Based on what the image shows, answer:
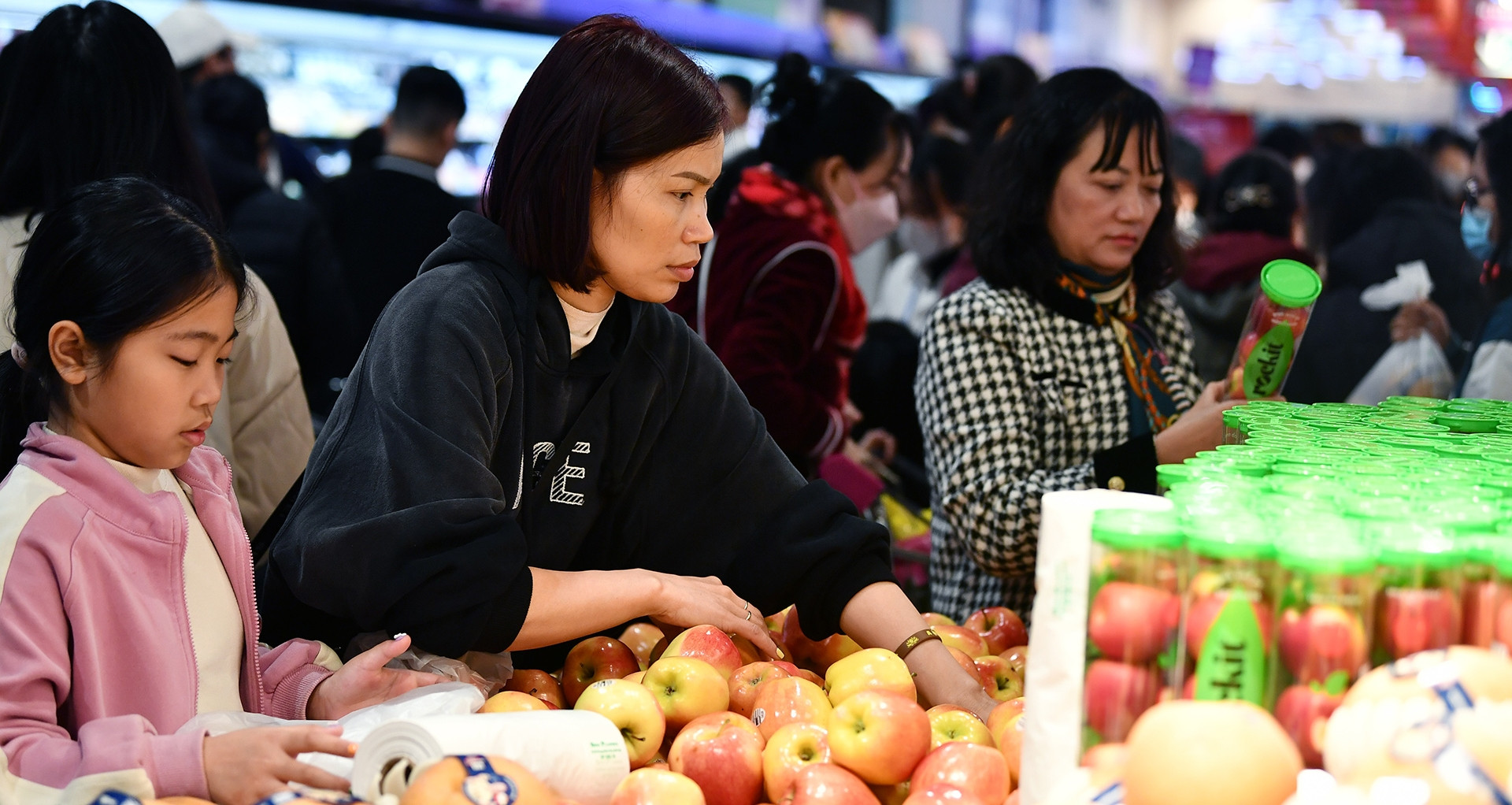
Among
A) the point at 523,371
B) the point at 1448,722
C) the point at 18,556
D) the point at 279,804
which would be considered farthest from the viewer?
the point at 523,371

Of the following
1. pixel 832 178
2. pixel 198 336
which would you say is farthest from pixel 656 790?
pixel 832 178

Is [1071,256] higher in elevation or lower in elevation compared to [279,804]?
higher

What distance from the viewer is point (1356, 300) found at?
176 inches

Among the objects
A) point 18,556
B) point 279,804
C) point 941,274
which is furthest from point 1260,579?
point 941,274

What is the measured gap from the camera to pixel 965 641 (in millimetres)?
2320

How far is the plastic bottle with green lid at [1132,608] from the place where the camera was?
4.16 ft

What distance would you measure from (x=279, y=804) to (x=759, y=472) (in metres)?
1.19

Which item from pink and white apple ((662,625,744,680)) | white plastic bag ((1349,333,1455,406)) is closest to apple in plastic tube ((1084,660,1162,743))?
pink and white apple ((662,625,744,680))

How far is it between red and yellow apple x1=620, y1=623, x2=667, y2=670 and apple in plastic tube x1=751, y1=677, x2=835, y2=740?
0.30m

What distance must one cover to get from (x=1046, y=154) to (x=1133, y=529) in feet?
6.30

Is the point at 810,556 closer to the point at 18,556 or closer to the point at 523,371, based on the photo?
the point at 523,371

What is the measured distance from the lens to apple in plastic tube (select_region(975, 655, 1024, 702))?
2188mm

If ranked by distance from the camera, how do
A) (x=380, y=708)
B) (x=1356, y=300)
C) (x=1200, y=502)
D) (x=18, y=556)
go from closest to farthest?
(x=1200, y=502) < (x=18, y=556) < (x=380, y=708) < (x=1356, y=300)

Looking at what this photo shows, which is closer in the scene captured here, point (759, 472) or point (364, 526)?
point (364, 526)
